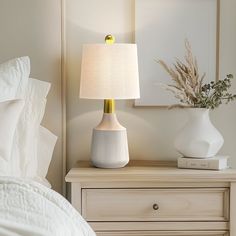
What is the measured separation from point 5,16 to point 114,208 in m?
→ 1.08

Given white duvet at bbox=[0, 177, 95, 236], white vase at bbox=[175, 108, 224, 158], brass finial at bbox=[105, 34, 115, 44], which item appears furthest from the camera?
brass finial at bbox=[105, 34, 115, 44]

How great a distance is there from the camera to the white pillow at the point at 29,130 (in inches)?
84.3

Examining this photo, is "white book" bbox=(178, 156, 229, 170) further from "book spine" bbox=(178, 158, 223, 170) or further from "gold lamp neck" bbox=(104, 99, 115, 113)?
"gold lamp neck" bbox=(104, 99, 115, 113)

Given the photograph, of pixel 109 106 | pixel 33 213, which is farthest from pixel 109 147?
pixel 33 213

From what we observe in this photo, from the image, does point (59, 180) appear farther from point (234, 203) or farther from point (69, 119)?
point (234, 203)

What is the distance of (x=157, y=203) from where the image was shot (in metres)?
2.15

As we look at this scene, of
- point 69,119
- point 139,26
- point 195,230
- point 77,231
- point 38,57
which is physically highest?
point 139,26

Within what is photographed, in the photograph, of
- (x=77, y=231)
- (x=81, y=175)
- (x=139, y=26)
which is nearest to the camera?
(x=77, y=231)

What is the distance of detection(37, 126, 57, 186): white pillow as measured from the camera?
92.8 inches

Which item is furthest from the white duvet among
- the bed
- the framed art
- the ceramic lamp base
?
the framed art

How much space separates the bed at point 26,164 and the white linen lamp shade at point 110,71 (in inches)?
9.9

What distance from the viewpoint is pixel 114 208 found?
214 cm

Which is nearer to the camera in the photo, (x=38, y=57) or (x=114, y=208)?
(x=114, y=208)

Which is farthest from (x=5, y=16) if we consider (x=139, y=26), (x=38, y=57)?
(x=139, y=26)
